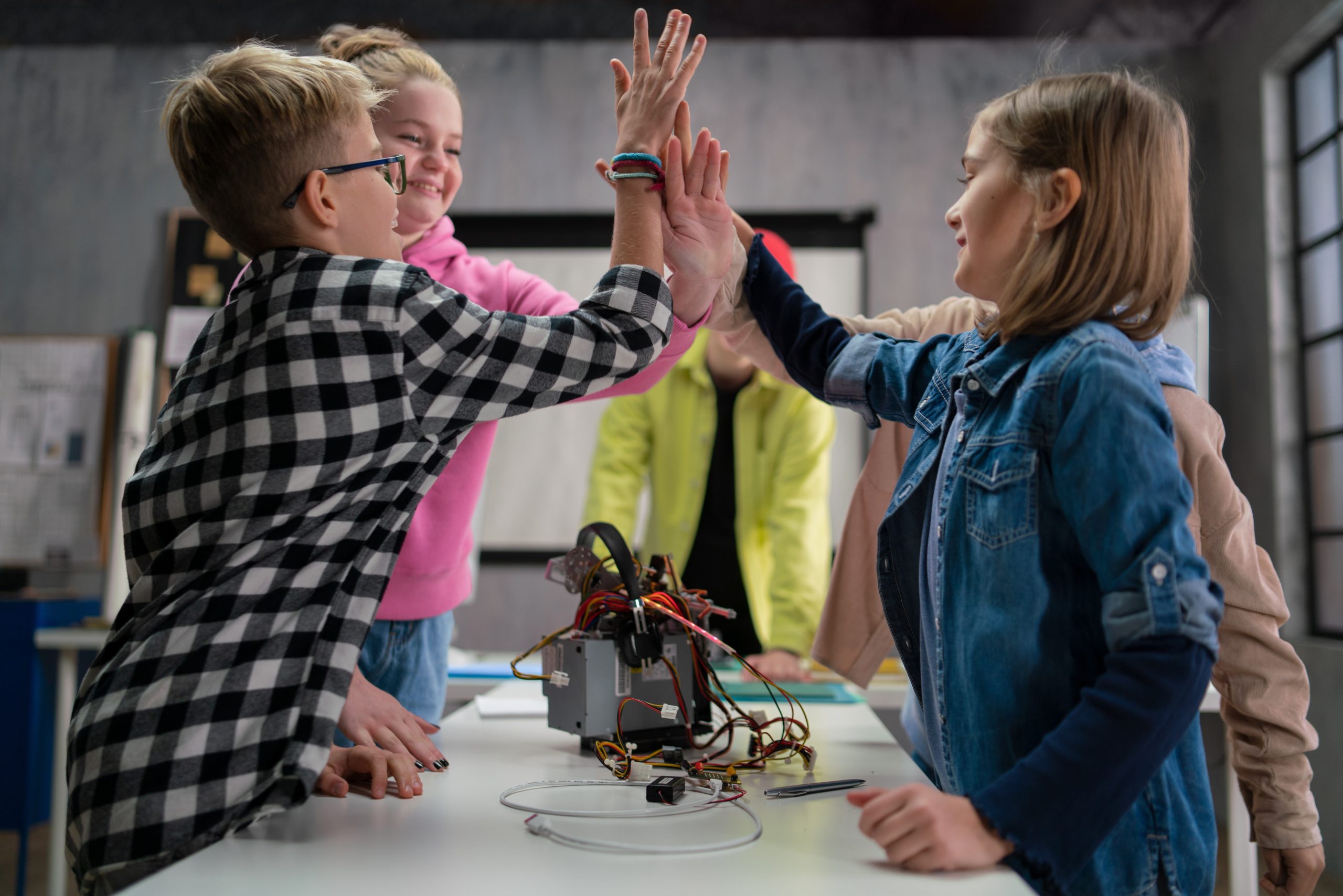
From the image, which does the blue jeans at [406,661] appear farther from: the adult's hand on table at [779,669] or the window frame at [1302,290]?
the window frame at [1302,290]

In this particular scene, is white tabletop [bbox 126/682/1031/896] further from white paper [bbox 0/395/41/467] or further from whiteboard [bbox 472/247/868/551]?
white paper [bbox 0/395/41/467]

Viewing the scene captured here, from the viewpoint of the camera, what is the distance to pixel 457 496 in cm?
122

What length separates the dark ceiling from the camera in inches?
142

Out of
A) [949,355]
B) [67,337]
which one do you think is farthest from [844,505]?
[67,337]

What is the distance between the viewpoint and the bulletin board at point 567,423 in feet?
12.7

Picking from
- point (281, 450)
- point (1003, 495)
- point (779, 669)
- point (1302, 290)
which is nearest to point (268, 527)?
point (281, 450)

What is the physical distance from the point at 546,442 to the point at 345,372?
10.3ft

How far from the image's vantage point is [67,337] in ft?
13.4

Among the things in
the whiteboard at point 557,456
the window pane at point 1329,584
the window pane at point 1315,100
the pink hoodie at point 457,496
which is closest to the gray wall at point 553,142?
the whiteboard at point 557,456

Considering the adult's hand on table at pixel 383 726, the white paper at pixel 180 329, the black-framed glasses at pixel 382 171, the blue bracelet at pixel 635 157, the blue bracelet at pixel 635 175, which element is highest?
the white paper at pixel 180 329

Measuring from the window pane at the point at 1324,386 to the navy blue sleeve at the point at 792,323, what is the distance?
8.81 ft

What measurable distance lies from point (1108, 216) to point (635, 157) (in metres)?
0.51

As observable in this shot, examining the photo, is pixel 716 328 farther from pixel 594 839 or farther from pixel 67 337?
pixel 67 337

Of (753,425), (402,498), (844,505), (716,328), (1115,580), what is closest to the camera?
(1115,580)
